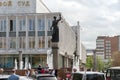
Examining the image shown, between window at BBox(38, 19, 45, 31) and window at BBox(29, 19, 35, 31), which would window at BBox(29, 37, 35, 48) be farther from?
window at BBox(38, 19, 45, 31)

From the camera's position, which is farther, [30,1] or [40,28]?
[30,1]

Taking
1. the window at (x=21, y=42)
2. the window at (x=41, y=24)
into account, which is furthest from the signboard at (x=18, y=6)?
the window at (x=21, y=42)

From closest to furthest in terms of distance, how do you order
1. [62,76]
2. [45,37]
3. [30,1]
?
[62,76]
[45,37]
[30,1]

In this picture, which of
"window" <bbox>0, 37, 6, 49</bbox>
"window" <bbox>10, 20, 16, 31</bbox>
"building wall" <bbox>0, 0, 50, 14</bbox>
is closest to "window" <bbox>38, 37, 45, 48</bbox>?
"window" <bbox>10, 20, 16, 31</bbox>

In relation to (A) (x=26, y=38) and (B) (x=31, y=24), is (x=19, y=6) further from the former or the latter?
(A) (x=26, y=38)

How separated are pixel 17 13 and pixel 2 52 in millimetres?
9385

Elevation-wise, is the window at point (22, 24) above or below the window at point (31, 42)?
above

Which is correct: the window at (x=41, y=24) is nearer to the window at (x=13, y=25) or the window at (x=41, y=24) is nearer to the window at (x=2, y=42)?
the window at (x=13, y=25)

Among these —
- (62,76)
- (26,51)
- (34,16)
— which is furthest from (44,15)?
(62,76)

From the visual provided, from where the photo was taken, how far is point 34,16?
90.6 meters

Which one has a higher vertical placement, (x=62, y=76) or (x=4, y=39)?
(x=4, y=39)

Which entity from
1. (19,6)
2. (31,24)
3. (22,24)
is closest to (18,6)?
(19,6)

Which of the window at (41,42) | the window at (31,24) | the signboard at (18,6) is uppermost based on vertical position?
the signboard at (18,6)

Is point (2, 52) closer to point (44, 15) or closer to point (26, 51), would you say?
point (26, 51)
